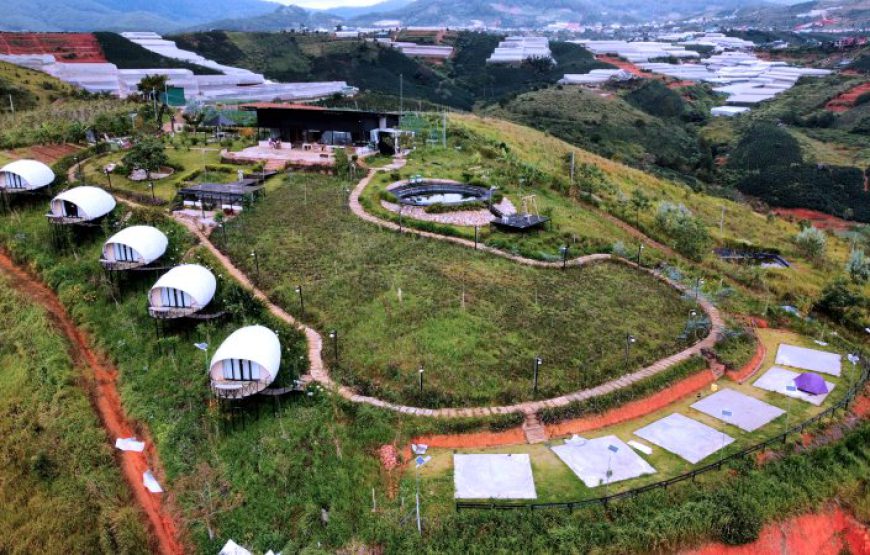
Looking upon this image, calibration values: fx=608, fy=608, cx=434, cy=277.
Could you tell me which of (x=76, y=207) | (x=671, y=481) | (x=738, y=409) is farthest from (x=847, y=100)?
(x=76, y=207)

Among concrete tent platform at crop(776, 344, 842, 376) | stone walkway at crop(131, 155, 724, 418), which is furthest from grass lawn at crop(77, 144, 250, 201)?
concrete tent platform at crop(776, 344, 842, 376)

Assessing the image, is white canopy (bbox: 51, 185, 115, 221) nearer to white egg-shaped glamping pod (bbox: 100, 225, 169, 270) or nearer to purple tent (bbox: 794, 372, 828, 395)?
white egg-shaped glamping pod (bbox: 100, 225, 169, 270)

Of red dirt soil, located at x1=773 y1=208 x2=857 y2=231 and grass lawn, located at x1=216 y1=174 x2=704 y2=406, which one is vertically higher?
grass lawn, located at x1=216 y1=174 x2=704 y2=406

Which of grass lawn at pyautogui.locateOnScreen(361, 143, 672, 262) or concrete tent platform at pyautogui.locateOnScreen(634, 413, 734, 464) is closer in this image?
concrete tent platform at pyautogui.locateOnScreen(634, 413, 734, 464)

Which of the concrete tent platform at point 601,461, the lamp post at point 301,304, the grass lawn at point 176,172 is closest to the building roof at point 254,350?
the lamp post at point 301,304

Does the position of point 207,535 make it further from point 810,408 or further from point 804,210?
point 804,210

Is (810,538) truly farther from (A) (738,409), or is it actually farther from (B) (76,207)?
(B) (76,207)

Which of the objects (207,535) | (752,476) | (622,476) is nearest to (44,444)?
(207,535)
